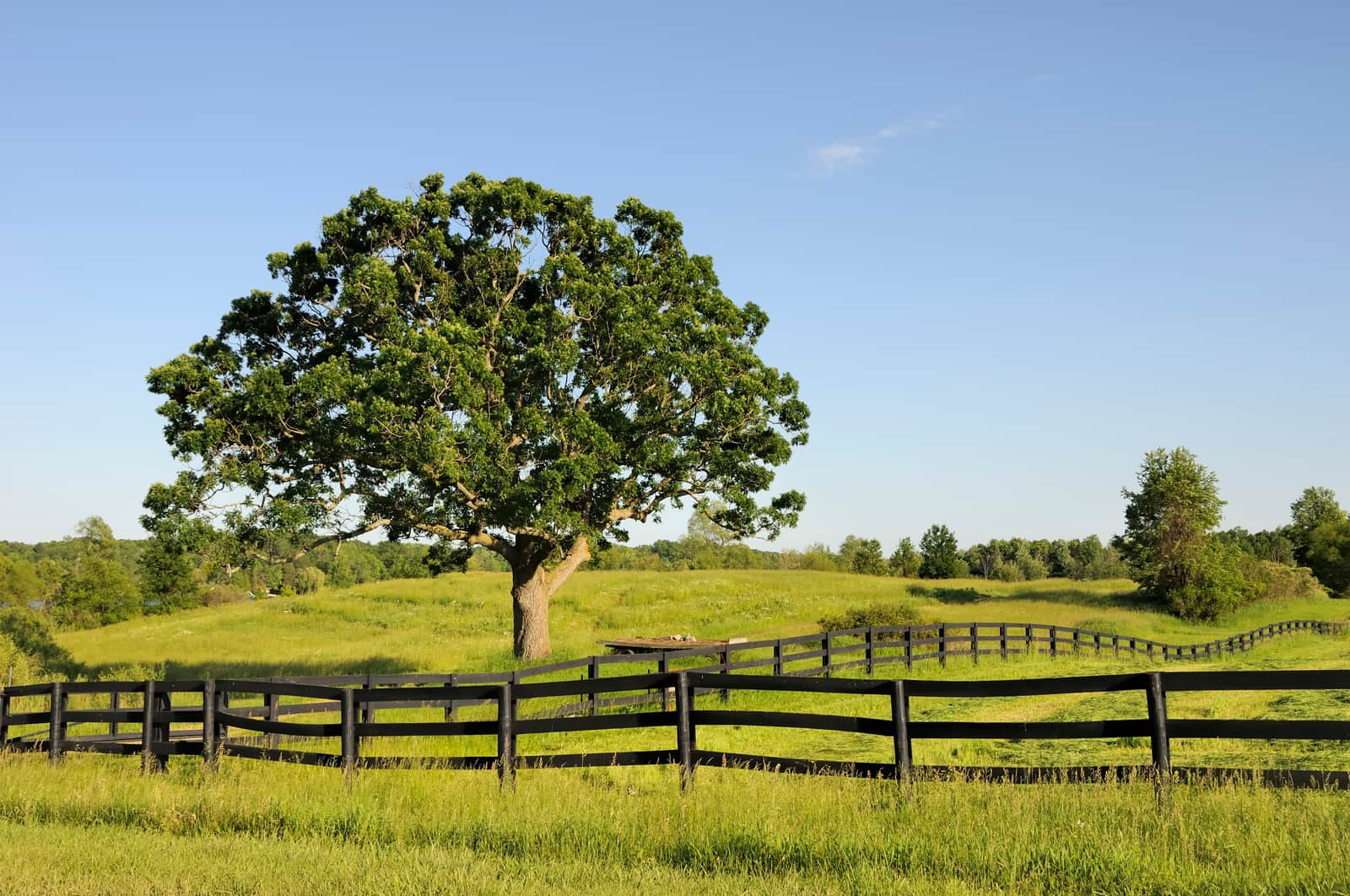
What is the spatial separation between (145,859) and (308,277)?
995 inches

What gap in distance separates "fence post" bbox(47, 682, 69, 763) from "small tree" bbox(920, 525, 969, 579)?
9189cm

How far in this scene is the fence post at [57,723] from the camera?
47.9 feet

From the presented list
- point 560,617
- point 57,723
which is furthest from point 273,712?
point 560,617

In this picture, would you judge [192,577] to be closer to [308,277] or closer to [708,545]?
[708,545]

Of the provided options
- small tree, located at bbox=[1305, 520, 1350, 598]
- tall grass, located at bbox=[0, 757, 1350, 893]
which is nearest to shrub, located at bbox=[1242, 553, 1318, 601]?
small tree, located at bbox=[1305, 520, 1350, 598]

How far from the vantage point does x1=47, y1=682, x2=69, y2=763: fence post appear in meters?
14.6

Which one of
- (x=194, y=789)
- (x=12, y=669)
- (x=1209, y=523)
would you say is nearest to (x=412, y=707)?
(x=194, y=789)

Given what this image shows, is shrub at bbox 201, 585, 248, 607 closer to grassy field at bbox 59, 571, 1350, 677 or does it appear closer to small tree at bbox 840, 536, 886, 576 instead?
grassy field at bbox 59, 571, 1350, 677

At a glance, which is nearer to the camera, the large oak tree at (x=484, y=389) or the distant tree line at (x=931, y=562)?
the large oak tree at (x=484, y=389)

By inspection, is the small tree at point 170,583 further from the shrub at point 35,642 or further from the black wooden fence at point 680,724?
the black wooden fence at point 680,724

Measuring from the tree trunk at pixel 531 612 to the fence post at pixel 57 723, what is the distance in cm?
1803

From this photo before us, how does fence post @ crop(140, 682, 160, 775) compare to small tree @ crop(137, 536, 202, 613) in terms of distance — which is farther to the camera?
small tree @ crop(137, 536, 202, 613)

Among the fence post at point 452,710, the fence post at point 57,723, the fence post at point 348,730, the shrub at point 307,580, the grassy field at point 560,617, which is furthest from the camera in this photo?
the shrub at point 307,580

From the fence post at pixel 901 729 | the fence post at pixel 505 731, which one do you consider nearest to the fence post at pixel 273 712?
the fence post at pixel 505 731
